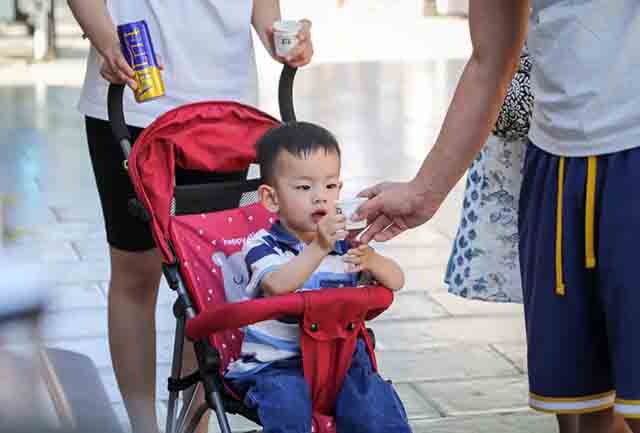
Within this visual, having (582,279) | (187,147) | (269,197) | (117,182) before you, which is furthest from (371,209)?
(117,182)

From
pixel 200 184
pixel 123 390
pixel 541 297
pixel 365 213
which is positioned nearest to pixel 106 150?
pixel 200 184

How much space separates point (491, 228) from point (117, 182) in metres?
1.16

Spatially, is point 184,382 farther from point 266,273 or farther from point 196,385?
point 266,273

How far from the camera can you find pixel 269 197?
3215 millimetres

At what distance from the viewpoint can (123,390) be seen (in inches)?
153

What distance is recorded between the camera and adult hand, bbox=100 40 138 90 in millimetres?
3283

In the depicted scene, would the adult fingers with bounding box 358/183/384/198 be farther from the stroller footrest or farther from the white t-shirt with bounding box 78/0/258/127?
the white t-shirt with bounding box 78/0/258/127

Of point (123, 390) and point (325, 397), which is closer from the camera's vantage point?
point (325, 397)

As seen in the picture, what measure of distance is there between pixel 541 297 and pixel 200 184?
1.11 m

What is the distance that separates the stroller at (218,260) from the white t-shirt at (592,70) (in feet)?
2.07

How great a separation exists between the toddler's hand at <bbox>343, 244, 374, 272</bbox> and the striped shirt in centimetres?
14

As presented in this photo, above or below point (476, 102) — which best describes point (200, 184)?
below

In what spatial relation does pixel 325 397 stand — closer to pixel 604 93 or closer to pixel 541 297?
pixel 541 297

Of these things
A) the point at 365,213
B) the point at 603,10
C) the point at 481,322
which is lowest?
the point at 481,322
